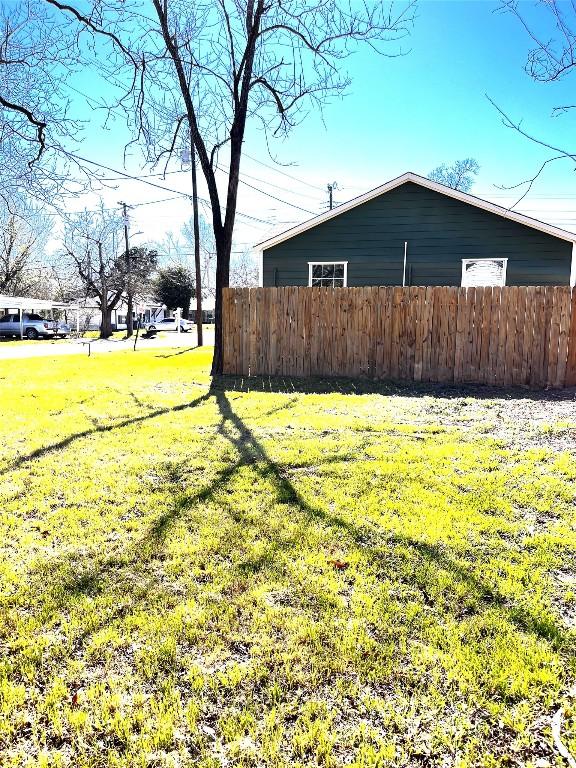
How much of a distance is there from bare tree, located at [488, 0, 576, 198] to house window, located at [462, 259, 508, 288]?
378 inches

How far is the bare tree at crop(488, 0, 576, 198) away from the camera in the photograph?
10.7 ft

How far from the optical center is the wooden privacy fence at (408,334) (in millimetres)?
8641

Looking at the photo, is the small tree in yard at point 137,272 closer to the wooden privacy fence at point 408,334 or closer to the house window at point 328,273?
the house window at point 328,273

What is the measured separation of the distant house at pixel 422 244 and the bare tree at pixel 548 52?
9.23m

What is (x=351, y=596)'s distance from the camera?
2529 mm

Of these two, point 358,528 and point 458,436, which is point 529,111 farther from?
point 358,528

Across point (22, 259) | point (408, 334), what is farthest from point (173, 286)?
point (408, 334)

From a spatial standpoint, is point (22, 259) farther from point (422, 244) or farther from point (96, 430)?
point (96, 430)

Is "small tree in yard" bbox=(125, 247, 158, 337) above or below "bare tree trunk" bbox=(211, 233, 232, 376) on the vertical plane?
above

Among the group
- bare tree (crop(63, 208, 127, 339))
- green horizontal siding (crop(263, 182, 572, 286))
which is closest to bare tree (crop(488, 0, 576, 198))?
green horizontal siding (crop(263, 182, 572, 286))

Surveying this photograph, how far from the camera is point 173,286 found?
1695 inches

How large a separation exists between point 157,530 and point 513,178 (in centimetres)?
361

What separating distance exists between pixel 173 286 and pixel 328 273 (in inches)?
1249

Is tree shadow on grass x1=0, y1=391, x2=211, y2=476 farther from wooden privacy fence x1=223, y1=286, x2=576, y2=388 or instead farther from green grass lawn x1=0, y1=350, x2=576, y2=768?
wooden privacy fence x1=223, y1=286, x2=576, y2=388
